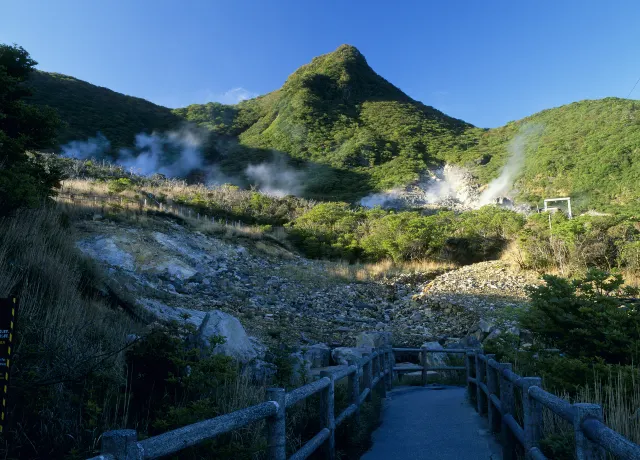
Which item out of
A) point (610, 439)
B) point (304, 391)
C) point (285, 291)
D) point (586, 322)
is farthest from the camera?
point (285, 291)

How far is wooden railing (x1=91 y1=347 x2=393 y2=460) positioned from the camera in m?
1.53

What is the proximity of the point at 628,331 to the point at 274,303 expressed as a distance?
1053 centimetres

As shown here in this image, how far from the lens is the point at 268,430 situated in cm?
275

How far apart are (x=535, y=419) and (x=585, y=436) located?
126 centimetres

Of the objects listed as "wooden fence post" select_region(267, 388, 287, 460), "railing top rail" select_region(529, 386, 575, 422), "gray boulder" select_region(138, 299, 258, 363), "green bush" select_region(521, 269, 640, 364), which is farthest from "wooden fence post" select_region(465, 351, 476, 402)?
"wooden fence post" select_region(267, 388, 287, 460)

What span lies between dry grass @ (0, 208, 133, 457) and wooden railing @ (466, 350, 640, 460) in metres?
2.74

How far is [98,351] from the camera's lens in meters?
4.06

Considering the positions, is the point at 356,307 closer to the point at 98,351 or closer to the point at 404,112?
the point at 98,351

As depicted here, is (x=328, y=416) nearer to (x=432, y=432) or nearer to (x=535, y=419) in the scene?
(x=535, y=419)

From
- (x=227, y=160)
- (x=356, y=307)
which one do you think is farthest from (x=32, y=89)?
(x=227, y=160)

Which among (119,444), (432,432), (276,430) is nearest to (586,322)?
(432,432)

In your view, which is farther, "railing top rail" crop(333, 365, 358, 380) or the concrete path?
the concrete path

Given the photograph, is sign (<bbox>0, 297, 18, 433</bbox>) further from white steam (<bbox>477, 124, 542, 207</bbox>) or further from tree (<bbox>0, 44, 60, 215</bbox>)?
white steam (<bbox>477, 124, 542, 207</bbox>)

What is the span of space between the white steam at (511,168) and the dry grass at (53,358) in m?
46.2
